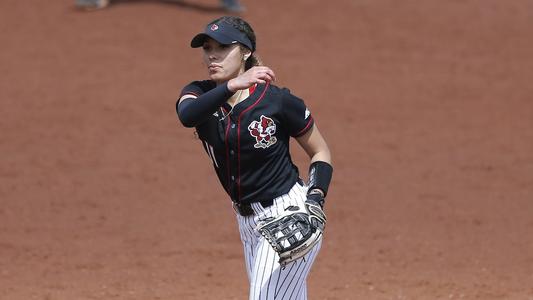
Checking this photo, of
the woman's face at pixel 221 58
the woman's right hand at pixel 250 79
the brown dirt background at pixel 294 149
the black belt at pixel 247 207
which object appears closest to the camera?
the woman's right hand at pixel 250 79

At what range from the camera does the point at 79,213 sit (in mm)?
8242

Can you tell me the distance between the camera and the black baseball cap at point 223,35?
385cm

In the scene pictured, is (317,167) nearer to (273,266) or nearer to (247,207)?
(247,207)

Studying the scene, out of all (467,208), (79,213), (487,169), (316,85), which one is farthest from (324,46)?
(79,213)

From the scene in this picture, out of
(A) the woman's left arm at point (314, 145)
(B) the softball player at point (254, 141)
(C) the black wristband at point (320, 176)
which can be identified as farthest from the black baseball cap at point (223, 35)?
(C) the black wristband at point (320, 176)

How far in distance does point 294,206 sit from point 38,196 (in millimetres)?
5070

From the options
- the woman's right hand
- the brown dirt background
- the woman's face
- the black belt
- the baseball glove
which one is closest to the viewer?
the woman's right hand

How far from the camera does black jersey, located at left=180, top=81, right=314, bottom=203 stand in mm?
3881

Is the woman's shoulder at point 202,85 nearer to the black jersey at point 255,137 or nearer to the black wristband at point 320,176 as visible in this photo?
the black jersey at point 255,137

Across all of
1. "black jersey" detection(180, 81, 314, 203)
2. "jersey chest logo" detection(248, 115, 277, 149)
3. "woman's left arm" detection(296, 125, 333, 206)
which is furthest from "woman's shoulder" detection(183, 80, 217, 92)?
"woman's left arm" detection(296, 125, 333, 206)

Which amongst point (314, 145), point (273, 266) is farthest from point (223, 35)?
point (273, 266)

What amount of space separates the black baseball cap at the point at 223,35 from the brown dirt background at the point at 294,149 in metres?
2.88

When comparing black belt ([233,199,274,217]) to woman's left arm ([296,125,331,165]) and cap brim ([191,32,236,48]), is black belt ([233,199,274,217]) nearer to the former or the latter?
woman's left arm ([296,125,331,165])

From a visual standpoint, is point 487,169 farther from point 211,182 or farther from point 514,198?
point 211,182
